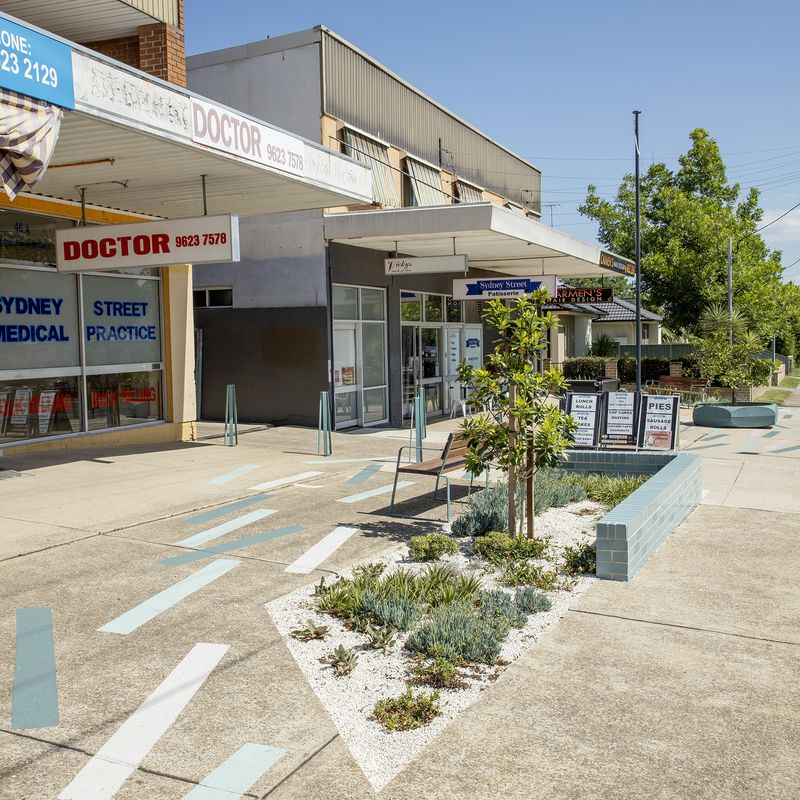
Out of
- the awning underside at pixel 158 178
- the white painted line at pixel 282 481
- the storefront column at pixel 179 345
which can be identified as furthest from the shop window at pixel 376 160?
the white painted line at pixel 282 481

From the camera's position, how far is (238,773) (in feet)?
12.9

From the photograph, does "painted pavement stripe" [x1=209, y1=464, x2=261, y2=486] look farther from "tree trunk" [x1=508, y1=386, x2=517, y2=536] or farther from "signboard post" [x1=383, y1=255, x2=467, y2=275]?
"signboard post" [x1=383, y1=255, x2=467, y2=275]

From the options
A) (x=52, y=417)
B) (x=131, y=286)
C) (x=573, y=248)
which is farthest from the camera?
(x=573, y=248)

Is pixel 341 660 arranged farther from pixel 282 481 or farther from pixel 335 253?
pixel 335 253

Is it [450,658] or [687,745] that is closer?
[687,745]

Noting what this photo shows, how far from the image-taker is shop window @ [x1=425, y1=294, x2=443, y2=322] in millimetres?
22062

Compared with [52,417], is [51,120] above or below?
above

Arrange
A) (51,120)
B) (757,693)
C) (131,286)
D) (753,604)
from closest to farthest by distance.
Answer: (757,693) < (753,604) < (51,120) < (131,286)

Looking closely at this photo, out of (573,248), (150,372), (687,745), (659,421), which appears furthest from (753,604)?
(573,248)

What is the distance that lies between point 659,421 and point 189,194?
815cm

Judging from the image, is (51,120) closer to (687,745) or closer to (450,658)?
(450,658)

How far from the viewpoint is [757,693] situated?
4.89m

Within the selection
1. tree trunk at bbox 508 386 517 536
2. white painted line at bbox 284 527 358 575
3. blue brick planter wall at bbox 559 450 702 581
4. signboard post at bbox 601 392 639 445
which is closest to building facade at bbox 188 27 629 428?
signboard post at bbox 601 392 639 445

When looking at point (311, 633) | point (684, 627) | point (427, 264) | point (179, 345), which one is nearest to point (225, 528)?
point (311, 633)
